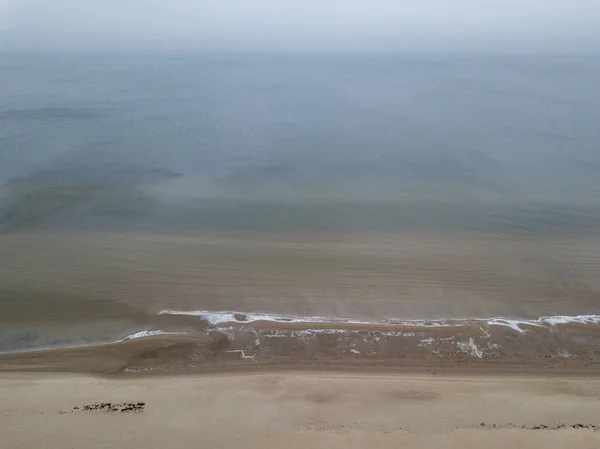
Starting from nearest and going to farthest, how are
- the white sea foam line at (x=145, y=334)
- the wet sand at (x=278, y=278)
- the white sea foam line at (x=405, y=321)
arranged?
the white sea foam line at (x=145, y=334), the white sea foam line at (x=405, y=321), the wet sand at (x=278, y=278)

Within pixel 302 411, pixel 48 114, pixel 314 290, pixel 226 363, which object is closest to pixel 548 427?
pixel 302 411

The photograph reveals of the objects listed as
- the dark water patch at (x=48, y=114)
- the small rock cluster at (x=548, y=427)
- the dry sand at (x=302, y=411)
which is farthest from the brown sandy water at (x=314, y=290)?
the dark water patch at (x=48, y=114)

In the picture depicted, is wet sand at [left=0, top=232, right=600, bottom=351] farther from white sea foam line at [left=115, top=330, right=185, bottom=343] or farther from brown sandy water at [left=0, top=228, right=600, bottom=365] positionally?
white sea foam line at [left=115, top=330, right=185, bottom=343]

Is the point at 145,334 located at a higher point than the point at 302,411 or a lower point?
higher

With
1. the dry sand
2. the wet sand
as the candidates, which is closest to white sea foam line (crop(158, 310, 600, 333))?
the wet sand

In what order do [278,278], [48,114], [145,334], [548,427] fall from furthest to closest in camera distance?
[48,114] < [278,278] < [145,334] < [548,427]

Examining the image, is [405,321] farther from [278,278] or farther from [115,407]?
[115,407]

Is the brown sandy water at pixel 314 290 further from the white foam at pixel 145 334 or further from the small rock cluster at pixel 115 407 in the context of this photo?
the small rock cluster at pixel 115 407
